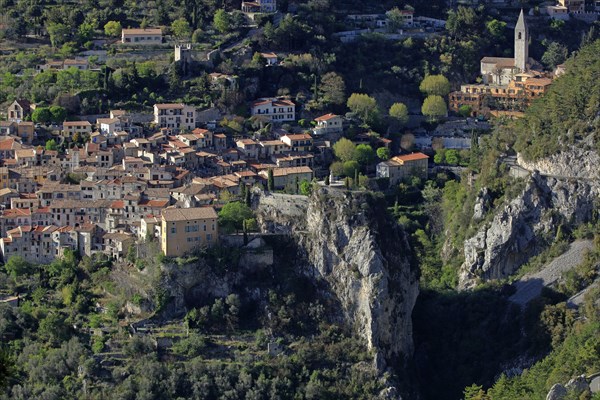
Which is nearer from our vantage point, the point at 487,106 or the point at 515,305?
the point at 515,305

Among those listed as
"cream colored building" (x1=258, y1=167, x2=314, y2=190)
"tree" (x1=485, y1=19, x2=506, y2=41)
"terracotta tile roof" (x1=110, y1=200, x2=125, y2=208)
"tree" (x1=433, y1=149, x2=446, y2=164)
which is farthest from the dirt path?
"tree" (x1=485, y1=19, x2=506, y2=41)

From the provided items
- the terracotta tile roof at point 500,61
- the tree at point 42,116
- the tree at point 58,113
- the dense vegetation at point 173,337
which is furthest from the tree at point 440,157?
the tree at point 42,116

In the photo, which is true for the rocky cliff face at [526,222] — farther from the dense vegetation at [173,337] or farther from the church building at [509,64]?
the church building at [509,64]

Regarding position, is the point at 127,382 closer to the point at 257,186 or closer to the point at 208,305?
the point at 208,305

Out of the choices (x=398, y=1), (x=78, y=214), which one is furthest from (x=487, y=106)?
(x=78, y=214)

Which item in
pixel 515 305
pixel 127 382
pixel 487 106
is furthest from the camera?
pixel 487 106

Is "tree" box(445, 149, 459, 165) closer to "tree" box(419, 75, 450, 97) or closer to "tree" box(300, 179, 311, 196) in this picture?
"tree" box(419, 75, 450, 97)
